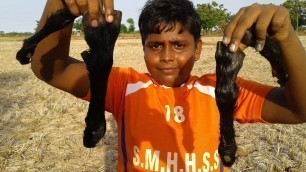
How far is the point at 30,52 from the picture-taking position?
5.27 feet

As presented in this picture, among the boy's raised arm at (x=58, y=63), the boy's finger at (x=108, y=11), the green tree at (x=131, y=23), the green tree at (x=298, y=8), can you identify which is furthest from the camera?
the green tree at (x=131, y=23)

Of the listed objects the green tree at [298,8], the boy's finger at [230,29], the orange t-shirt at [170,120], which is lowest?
the orange t-shirt at [170,120]

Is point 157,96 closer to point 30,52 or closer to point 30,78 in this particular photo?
point 30,52

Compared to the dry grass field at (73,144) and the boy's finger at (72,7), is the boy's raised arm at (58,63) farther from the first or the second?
the dry grass field at (73,144)

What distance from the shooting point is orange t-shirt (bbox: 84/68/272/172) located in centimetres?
230

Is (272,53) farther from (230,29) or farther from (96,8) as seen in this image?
→ (96,8)

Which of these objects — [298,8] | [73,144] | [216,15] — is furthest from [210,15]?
[73,144]

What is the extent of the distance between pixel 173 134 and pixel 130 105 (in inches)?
13.3

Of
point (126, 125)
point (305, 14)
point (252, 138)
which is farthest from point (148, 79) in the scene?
point (305, 14)

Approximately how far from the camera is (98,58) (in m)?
1.48

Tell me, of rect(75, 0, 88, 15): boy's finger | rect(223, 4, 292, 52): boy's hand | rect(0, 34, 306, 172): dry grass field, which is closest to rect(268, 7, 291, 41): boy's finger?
rect(223, 4, 292, 52): boy's hand

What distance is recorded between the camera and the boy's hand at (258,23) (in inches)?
58.2

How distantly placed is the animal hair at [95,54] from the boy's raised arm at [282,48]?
47 centimetres

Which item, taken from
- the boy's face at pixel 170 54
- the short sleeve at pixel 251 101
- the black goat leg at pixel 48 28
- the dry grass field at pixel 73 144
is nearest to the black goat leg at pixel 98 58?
the black goat leg at pixel 48 28
